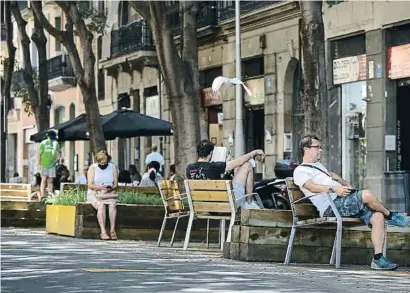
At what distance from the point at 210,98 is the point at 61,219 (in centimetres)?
1986

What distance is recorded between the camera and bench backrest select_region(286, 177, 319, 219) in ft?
46.4

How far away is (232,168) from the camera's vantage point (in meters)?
16.9

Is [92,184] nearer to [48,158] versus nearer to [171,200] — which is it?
[171,200]

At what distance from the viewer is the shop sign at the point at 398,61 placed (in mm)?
28828

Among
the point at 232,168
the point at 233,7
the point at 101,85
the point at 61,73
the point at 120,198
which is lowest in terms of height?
the point at 120,198

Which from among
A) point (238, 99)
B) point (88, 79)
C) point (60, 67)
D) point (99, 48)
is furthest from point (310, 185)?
point (60, 67)

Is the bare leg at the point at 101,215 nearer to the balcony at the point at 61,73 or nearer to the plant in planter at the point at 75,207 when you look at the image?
the plant in planter at the point at 75,207

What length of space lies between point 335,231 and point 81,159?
133 ft

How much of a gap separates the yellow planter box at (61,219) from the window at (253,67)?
1558cm

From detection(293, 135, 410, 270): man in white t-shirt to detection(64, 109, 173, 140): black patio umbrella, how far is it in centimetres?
1568

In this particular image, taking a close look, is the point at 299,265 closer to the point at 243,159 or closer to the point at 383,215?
the point at 383,215

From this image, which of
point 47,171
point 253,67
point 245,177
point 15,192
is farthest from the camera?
point 253,67

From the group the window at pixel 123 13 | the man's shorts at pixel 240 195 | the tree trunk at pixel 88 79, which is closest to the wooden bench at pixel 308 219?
the man's shorts at pixel 240 195

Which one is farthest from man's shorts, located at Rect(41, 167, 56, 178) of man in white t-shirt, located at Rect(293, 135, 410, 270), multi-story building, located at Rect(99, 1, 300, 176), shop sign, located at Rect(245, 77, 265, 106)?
man in white t-shirt, located at Rect(293, 135, 410, 270)
